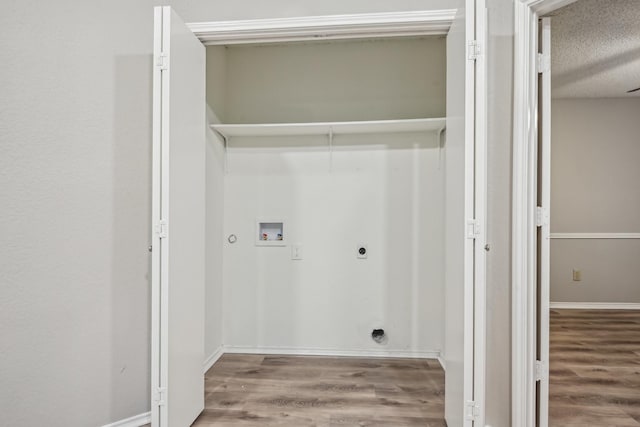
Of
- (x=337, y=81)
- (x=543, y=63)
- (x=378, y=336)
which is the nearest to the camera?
(x=543, y=63)

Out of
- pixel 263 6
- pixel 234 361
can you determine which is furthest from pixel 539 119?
pixel 234 361

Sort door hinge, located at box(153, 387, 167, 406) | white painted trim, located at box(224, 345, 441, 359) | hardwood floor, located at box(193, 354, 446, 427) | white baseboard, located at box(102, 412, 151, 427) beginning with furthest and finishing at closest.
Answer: white painted trim, located at box(224, 345, 441, 359), hardwood floor, located at box(193, 354, 446, 427), white baseboard, located at box(102, 412, 151, 427), door hinge, located at box(153, 387, 167, 406)

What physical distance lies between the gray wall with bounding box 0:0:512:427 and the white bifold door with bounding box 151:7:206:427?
0.96 ft

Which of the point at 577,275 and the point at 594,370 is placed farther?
the point at 577,275

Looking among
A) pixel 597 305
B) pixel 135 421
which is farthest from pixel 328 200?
pixel 597 305

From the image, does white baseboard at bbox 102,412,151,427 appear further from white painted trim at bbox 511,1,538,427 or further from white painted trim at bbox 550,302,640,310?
white painted trim at bbox 550,302,640,310

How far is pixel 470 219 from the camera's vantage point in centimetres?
154

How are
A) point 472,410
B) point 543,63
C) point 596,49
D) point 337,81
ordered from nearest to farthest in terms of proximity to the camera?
point 472,410, point 543,63, point 337,81, point 596,49

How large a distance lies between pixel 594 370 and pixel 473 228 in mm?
2189

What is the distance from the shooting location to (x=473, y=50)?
1533 millimetres

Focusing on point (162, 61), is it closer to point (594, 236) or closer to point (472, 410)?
point (472, 410)

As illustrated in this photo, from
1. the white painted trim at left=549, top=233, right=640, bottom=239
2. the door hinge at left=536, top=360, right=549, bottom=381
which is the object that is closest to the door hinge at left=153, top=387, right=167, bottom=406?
the door hinge at left=536, top=360, right=549, bottom=381

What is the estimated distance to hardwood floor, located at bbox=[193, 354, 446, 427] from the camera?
2.00 meters

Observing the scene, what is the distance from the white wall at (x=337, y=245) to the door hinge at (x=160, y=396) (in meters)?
1.38
